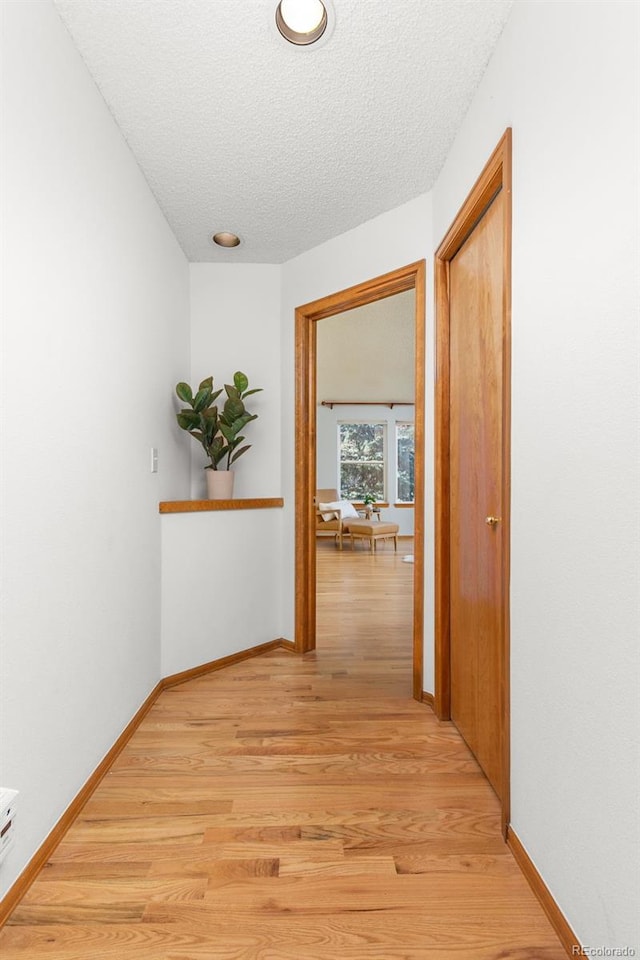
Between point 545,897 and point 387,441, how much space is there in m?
7.55

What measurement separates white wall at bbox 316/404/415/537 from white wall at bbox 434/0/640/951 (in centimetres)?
702

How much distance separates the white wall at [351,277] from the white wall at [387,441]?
17.5 ft

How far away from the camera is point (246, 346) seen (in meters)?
3.14

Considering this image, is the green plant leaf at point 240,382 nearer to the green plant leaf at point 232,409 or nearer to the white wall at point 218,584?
the green plant leaf at point 232,409

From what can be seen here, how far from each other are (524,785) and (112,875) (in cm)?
111

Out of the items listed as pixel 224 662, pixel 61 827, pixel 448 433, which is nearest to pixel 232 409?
pixel 448 433

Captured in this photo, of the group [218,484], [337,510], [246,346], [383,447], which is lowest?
[337,510]

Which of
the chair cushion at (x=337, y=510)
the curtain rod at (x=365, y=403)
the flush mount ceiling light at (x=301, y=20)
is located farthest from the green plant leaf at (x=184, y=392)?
the curtain rod at (x=365, y=403)

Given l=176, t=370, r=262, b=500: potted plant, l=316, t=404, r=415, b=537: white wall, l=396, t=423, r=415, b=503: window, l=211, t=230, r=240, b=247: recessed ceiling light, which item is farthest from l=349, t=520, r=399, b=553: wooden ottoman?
l=211, t=230, r=240, b=247: recessed ceiling light

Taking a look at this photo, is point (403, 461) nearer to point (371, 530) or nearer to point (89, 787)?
point (371, 530)

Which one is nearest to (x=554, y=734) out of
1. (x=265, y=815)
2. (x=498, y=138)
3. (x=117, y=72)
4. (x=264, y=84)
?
(x=265, y=815)

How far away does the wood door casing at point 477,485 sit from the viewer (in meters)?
1.66

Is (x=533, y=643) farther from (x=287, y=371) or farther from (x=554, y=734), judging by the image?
(x=287, y=371)

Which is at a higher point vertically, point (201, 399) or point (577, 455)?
point (201, 399)
